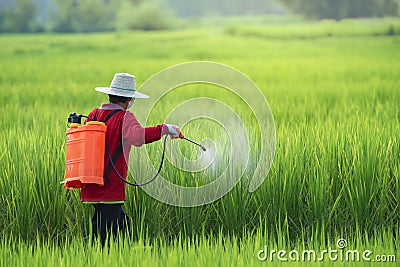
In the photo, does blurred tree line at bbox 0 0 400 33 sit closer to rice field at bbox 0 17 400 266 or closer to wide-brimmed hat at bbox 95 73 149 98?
rice field at bbox 0 17 400 266

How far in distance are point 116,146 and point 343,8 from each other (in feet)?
93.9

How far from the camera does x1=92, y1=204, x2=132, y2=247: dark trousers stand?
12.7ft

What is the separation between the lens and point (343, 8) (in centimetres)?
3123

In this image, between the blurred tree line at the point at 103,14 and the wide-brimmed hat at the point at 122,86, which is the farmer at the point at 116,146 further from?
the blurred tree line at the point at 103,14

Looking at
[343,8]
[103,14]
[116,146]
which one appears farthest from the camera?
[103,14]

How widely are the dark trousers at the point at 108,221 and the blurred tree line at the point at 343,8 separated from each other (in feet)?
86.4

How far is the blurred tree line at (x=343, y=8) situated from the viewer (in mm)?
29747

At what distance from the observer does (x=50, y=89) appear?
10.2 meters

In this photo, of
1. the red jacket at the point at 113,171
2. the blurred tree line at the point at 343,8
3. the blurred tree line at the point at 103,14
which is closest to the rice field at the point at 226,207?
the red jacket at the point at 113,171

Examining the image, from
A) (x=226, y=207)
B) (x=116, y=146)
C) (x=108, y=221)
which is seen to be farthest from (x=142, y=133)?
(x=226, y=207)

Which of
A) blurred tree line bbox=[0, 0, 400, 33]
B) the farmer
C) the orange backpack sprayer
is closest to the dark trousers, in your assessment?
the farmer

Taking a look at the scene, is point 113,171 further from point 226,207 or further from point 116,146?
point 226,207

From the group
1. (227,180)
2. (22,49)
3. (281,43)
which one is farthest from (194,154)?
(281,43)

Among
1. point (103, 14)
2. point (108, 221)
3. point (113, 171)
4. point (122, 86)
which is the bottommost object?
point (108, 221)
